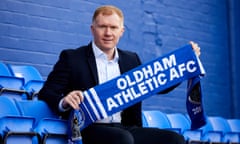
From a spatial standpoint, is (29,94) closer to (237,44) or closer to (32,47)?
(32,47)

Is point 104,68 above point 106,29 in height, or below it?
below

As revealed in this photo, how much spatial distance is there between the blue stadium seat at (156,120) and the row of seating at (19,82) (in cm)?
67

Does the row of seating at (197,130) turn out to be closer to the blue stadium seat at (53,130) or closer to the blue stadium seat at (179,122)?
the blue stadium seat at (179,122)

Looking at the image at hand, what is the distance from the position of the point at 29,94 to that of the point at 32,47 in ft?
2.56

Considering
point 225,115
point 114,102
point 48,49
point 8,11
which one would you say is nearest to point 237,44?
point 225,115

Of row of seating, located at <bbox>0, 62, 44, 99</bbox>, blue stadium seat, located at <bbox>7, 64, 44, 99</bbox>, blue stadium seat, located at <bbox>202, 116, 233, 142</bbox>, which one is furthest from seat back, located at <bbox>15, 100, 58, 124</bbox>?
blue stadium seat, located at <bbox>202, 116, 233, 142</bbox>

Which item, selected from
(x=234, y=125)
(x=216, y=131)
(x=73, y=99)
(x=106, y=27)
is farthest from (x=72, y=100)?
(x=234, y=125)

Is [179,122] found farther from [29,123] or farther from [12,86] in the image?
[29,123]

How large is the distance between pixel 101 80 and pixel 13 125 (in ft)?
1.43

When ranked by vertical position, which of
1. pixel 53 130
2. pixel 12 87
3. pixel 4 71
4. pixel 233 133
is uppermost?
pixel 4 71

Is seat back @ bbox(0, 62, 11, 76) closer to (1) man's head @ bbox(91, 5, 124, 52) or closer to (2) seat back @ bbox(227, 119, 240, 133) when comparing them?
(1) man's head @ bbox(91, 5, 124, 52)

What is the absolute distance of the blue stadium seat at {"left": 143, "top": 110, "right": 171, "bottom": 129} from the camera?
3.39 m

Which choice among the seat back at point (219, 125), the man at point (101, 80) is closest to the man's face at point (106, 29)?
the man at point (101, 80)

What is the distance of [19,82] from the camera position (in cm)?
304
